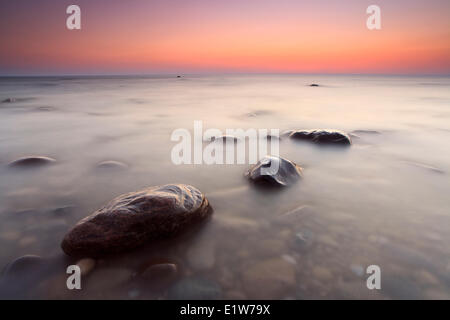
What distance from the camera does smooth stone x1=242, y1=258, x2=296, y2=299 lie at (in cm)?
149

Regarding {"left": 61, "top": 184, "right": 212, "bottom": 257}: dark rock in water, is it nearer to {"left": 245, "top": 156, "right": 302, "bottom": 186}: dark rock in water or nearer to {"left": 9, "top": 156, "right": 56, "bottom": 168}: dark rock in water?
{"left": 245, "top": 156, "right": 302, "bottom": 186}: dark rock in water

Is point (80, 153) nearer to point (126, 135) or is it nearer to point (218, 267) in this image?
point (126, 135)

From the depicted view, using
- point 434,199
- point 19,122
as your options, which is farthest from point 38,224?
point 19,122

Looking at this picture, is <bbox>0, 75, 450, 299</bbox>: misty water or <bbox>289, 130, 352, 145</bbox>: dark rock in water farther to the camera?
<bbox>289, 130, 352, 145</bbox>: dark rock in water

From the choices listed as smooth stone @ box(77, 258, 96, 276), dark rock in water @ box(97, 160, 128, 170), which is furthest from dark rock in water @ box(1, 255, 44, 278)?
dark rock in water @ box(97, 160, 128, 170)

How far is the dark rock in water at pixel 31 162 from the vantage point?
3444mm

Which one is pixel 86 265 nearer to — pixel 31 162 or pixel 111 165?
pixel 111 165

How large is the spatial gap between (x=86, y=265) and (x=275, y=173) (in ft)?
6.58

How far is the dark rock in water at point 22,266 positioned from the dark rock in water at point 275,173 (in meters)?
2.05

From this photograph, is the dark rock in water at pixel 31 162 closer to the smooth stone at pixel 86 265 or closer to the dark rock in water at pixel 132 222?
the dark rock in water at pixel 132 222

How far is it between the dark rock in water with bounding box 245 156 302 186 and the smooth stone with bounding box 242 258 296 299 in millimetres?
1174

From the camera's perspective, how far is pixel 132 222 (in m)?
1.81

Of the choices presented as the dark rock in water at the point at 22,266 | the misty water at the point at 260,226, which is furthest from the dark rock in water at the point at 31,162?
the dark rock in water at the point at 22,266

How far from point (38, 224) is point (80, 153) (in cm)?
221
